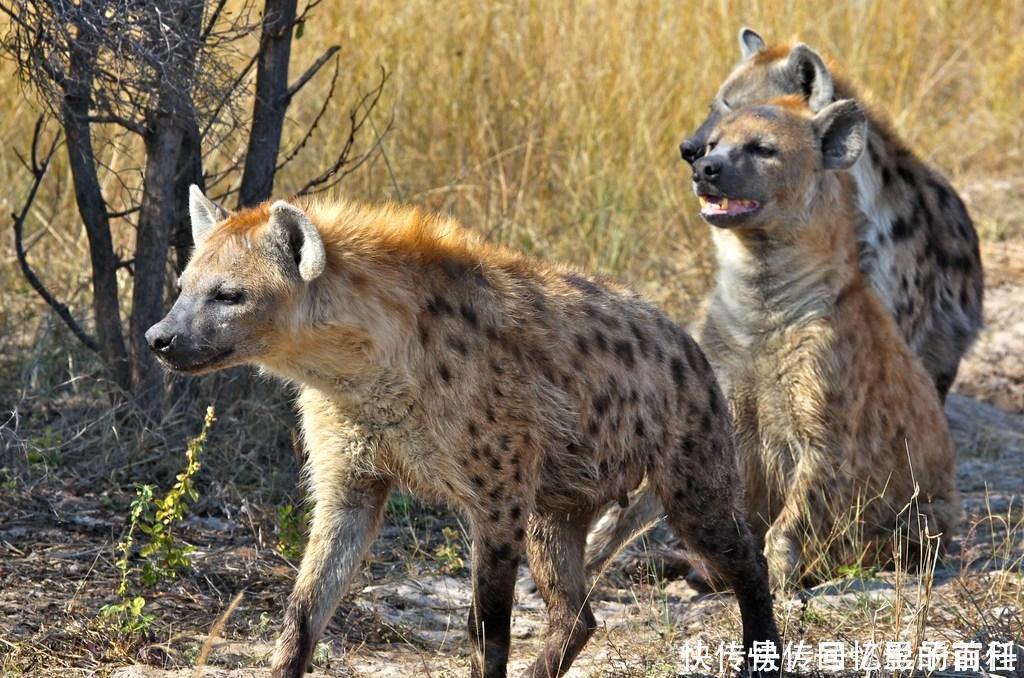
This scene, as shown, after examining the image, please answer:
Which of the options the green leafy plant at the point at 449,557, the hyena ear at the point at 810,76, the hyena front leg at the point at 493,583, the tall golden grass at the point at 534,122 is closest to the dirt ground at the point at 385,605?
the green leafy plant at the point at 449,557

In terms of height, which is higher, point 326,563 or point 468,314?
point 468,314

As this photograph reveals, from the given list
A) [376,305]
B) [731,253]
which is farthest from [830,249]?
[376,305]

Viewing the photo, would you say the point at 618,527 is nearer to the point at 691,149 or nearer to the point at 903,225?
the point at 691,149

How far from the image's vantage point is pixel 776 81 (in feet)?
19.2

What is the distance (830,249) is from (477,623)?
1895 millimetres

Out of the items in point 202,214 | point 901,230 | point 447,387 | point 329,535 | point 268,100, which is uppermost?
point 268,100

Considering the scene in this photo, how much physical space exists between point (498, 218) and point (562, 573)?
10.4ft

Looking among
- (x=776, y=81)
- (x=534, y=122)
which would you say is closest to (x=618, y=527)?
(x=776, y=81)

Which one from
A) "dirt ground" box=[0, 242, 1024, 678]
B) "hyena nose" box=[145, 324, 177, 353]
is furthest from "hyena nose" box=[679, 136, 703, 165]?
"hyena nose" box=[145, 324, 177, 353]

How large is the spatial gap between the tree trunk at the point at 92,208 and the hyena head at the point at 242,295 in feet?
4.22

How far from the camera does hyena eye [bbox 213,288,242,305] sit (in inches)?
134

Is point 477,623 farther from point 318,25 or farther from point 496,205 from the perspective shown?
point 318,25

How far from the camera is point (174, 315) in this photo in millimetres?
3389

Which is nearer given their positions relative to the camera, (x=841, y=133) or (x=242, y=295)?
(x=242, y=295)
